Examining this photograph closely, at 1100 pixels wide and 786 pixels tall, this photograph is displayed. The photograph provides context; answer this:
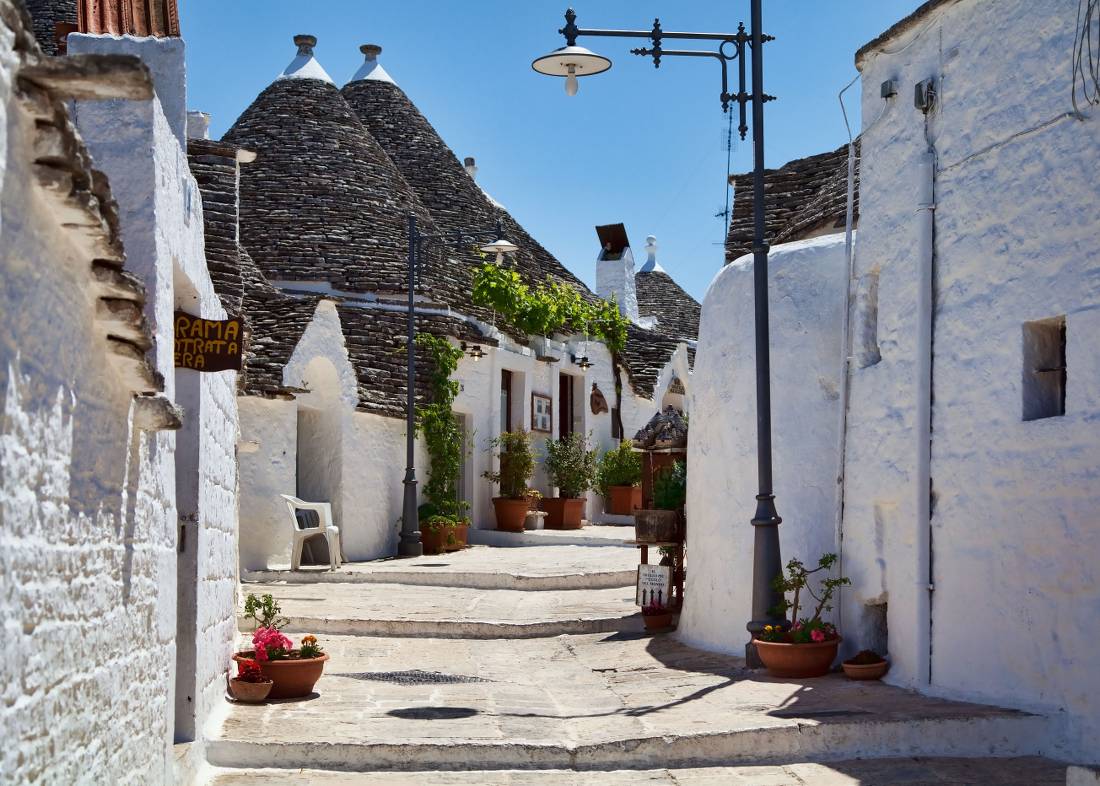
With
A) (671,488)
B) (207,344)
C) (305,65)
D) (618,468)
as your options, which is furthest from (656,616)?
(305,65)

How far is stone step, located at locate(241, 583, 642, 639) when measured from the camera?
41.3 feet

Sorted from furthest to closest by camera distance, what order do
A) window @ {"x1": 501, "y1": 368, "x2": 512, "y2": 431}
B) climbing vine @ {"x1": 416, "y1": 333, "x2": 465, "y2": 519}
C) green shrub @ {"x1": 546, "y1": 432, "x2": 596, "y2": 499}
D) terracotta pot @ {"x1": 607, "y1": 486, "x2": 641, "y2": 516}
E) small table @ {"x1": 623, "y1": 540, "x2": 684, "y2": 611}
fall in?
terracotta pot @ {"x1": 607, "y1": 486, "x2": 641, "y2": 516}
green shrub @ {"x1": 546, "y1": 432, "x2": 596, "y2": 499}
window @ {"x1": 501, "y1": 368, "x2": 512, "y2": 431}
climbing vine @ {"x1": 416, "y1": 333, "x2": 465, "y2": 519}
small table @ {"x1": 623, "y1": 540, "x2": 684, "y2": 611}

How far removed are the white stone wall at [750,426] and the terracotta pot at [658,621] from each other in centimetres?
93

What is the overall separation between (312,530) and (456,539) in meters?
3.85

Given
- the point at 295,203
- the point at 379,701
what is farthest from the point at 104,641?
the point at 295,203

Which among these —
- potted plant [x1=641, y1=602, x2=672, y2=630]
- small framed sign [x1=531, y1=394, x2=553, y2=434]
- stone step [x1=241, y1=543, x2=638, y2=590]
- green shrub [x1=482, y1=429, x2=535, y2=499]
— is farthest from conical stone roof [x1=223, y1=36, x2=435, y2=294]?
potted plant [x1=641, y1=602, x2=672, y2=630]

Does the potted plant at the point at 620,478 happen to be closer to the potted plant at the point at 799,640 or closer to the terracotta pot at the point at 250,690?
the potted plant at the point at 799,640

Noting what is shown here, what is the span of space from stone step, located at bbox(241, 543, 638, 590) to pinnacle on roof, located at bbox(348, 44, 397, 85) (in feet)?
52.1

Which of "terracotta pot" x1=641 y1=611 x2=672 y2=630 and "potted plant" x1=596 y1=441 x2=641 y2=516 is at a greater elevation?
"potted plant" x1=596 y1=441 x2=641 y2=516

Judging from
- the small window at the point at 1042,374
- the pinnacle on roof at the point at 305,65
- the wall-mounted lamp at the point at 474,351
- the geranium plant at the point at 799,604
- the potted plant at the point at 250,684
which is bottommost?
the potted plant at the point at 250,684

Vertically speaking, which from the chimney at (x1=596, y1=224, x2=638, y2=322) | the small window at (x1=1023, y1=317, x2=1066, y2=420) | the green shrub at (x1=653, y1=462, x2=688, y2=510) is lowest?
the green shrub at (x1=653, y1=462, x2=688, y2=510)

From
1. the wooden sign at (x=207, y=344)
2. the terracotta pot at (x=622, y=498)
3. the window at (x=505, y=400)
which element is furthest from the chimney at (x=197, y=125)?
the terracotta pot at (x=622, y=498)

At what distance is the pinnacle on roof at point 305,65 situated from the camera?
2620 centimetres

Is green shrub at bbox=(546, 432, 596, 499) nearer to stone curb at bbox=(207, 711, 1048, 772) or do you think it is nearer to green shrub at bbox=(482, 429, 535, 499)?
green shrub at bbox=(482, 429, 535, 499)
